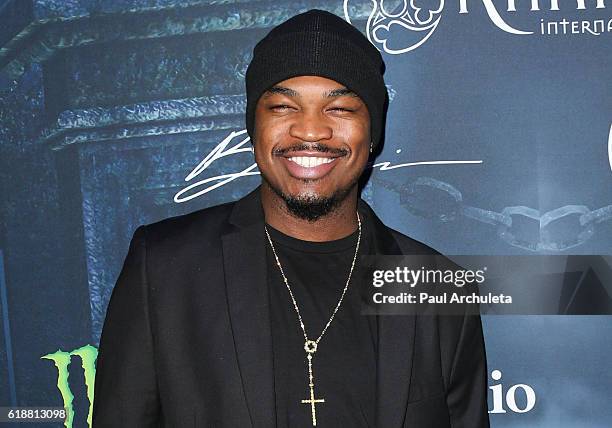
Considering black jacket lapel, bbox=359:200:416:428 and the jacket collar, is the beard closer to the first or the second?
the jacket collar

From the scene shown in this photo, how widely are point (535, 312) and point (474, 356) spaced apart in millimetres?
311

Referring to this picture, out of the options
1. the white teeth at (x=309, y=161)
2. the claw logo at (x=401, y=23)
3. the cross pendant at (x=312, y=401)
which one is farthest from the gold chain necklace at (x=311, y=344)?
the claw logo at (x=401, y=23)

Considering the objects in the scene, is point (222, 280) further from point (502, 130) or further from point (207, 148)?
point (502, 130)

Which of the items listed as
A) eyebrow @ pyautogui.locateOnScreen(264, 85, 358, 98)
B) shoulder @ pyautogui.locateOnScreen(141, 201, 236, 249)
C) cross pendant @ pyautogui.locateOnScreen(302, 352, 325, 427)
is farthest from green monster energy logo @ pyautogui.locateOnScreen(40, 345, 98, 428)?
eyebrow @ pyautogui.locateOnScreen(264, 85, 358, 98)

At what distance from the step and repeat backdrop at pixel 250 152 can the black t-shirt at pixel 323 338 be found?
430 mm

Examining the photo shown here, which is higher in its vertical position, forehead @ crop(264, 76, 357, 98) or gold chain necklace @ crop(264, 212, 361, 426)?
forehead @ crop(264, 76, 357, 98)

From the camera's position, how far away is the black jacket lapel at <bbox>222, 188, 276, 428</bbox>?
5.61 ft

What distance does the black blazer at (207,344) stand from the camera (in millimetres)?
1746

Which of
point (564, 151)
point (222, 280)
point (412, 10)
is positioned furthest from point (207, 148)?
point (564, 151)

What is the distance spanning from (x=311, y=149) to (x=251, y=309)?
1.41ft

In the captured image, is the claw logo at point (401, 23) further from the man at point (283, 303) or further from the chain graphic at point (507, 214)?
the chain graphic at point (507, 214)

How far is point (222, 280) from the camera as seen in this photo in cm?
182

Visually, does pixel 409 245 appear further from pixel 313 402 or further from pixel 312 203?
pixel 313 402
